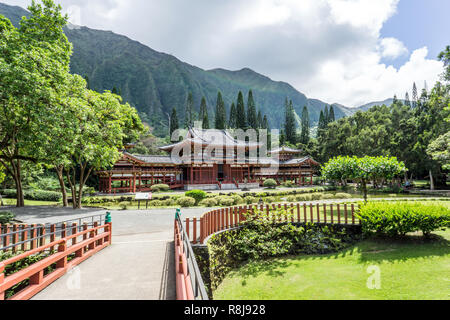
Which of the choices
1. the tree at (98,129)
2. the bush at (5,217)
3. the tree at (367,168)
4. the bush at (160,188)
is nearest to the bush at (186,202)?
the tree at (98,129)

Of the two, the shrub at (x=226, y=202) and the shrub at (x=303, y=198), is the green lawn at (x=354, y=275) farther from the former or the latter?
the shrub at (x=303, y=198)

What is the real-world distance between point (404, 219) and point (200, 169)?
86.9 ft

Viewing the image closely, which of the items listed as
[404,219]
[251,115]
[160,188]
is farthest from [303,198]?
[251,115]

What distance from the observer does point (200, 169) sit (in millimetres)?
32781

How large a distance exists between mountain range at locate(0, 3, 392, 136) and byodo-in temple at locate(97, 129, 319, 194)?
185 ft

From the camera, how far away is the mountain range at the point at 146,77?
10344 cm

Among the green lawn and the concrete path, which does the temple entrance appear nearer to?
the concrete path

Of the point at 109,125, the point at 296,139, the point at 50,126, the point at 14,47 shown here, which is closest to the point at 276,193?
the point at 109,125

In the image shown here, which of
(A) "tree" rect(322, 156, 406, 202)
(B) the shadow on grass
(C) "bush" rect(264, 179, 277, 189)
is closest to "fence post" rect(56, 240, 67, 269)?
(B) the shadow on grass

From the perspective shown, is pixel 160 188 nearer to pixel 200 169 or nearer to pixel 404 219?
pixel 200 169

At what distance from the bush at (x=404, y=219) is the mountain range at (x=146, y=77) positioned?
85392 mm

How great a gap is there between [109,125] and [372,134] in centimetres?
3668

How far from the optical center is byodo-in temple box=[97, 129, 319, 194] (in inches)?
1081

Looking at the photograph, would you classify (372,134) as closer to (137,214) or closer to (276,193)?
(276,193)
